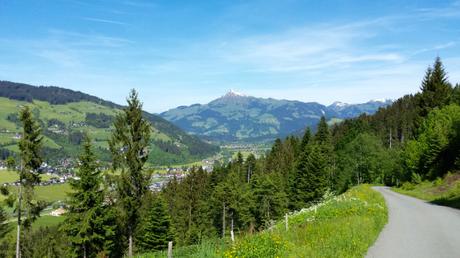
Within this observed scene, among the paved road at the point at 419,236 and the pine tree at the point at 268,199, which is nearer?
the paved road at the point at 419,236

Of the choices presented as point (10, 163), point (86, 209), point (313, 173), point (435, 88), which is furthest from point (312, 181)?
point (10, 163)

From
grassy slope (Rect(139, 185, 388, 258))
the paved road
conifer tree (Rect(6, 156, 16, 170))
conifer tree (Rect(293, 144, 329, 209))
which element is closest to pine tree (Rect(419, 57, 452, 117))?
conifer tree (Rect(293, 144, 329, 209))

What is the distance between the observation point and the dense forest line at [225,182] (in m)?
36.8

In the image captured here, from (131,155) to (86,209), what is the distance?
7.53m

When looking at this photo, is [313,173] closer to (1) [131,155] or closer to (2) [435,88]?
(2) [435,88]

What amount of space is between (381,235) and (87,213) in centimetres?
2916

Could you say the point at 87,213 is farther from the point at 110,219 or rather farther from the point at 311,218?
the point at 311,218

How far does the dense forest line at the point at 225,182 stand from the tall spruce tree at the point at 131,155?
97 millimetres

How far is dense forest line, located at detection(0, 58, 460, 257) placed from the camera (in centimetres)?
3681

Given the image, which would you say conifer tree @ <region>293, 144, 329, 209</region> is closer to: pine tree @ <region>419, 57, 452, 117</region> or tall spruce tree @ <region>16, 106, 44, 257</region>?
pine tree @ <region>419, 57, 452, 117</region>

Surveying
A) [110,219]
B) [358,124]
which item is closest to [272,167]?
[358,124]

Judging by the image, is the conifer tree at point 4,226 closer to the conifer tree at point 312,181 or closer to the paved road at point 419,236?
the paved road at point 419,236

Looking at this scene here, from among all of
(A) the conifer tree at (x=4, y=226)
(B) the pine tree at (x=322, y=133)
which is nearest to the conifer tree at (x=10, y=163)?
(A) the conifer tree at (x=4, y=226)

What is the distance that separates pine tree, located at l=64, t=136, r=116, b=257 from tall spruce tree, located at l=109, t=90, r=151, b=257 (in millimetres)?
2701
